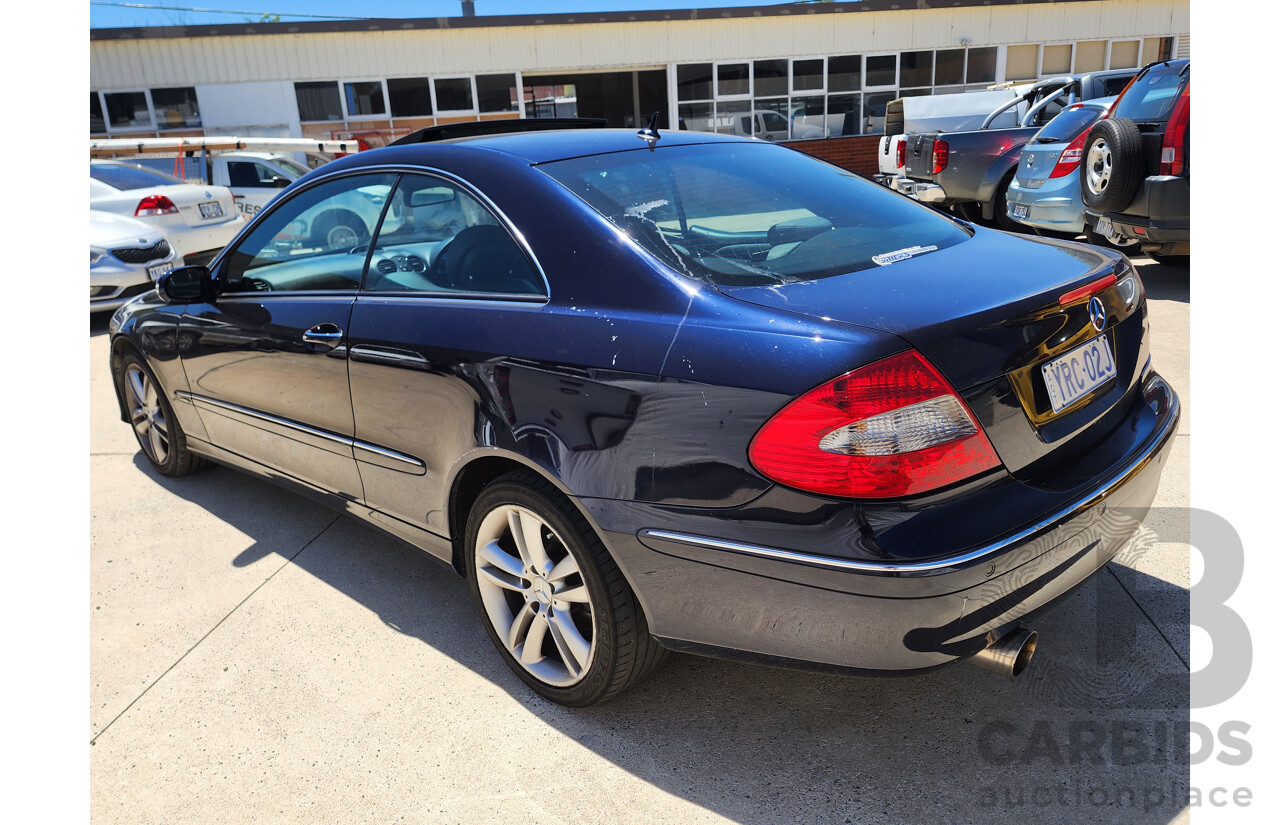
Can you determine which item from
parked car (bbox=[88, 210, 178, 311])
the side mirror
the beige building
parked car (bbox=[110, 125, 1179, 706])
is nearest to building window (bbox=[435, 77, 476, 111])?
the beige building

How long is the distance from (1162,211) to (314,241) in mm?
5580

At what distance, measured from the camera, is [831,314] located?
6.09ft

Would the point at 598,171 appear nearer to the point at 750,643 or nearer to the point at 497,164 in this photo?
the point at 497,164

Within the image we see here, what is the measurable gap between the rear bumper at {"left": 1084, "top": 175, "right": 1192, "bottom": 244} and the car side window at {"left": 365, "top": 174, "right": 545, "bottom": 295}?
5.42 m

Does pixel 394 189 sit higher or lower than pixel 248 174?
lower

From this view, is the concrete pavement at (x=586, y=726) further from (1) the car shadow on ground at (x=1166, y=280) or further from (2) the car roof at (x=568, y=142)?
(1) the car shadow on ground at (x=1166, y=280)

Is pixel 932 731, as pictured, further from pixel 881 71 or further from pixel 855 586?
pixel 881 71

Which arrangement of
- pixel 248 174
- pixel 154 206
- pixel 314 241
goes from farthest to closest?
pixel 248 174 < pixel 154 206 < pixel 314 241

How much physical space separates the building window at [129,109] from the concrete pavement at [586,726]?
19.5 meters

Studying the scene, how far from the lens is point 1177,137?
19.4ft

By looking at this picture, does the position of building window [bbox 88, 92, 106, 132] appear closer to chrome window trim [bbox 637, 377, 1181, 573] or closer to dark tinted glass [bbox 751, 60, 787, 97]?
dark tinted glass [bbox 751, 60, 787, 97]

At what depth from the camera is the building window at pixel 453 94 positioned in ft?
63.4

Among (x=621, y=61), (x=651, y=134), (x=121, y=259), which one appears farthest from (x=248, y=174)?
(x=651, y=134)

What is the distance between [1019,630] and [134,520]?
12.3 feet
